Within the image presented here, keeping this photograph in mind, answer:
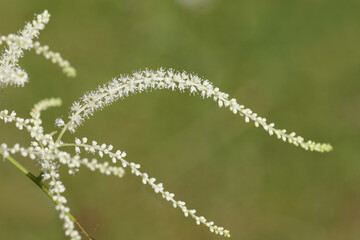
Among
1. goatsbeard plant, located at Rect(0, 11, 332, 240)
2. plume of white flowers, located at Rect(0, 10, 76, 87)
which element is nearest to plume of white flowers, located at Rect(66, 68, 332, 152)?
goatsbeard plant, located at Rect(0, 11, 332, 240)

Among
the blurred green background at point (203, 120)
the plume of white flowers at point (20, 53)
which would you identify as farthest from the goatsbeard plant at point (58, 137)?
the blurred green background at point (203, 120)

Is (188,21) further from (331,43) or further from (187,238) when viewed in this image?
(187,238)

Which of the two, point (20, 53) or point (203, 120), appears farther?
point (203, 120)

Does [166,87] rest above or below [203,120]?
below

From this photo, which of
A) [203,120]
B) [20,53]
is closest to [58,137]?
[20,53]

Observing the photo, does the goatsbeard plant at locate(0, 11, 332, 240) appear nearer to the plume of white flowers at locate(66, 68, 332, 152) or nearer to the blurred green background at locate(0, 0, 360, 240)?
the plume of white flowers at locate(66, 68, 332, 152)

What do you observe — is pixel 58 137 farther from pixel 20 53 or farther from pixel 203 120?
pixel 203 120
